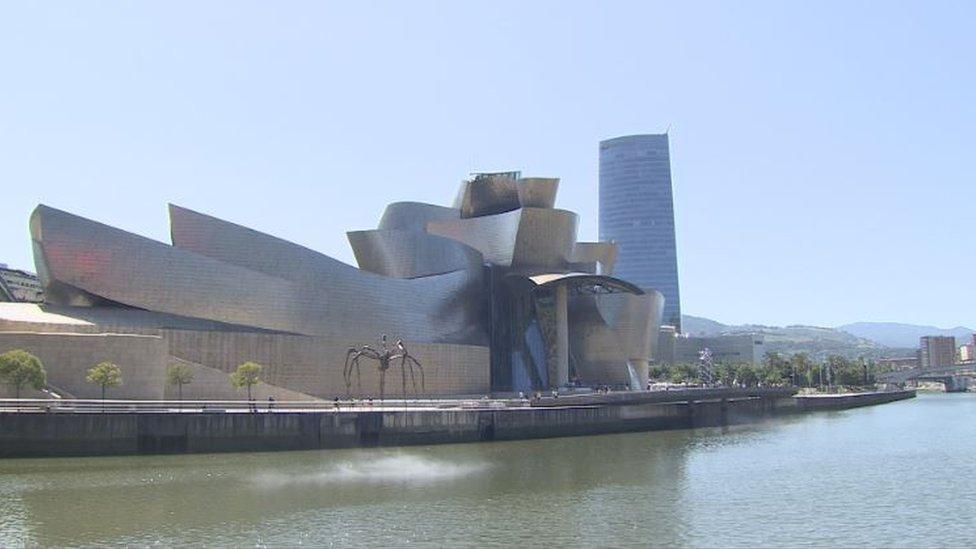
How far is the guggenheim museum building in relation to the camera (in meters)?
42.9

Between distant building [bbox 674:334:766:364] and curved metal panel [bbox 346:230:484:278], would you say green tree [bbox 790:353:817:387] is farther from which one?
curved metal panel [bbox 346:230:484:278]

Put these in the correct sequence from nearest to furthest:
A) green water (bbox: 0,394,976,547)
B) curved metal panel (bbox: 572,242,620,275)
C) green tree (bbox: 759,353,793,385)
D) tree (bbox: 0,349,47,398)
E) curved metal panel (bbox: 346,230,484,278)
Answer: green water (bbox: 0,394,976,547) → tree (bbox: 0,349,47,398) → curved metal panel (bbox: 346,230,484,278) → curved metal panel (bbox: 572,242,620,275) → green tree (bbox: 759,353,793,385)

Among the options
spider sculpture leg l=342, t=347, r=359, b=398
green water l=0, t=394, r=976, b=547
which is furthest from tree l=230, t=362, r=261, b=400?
spider sculpture leg l=342, t=347, r=359, b=398

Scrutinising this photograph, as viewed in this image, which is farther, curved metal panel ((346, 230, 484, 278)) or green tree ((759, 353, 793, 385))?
green tree ((759, 353, 793, 385))

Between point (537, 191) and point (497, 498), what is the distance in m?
48.1

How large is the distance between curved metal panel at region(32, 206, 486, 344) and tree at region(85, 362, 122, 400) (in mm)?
8180

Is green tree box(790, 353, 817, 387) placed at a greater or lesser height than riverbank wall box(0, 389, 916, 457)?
greater

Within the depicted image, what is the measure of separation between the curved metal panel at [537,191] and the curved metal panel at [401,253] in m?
9.40

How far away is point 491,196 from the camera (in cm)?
7138

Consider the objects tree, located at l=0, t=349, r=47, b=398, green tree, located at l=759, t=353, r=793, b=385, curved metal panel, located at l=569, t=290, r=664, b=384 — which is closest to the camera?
tree, located at l=0, t=349, r=47, b=398

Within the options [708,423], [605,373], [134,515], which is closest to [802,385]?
[605,373]

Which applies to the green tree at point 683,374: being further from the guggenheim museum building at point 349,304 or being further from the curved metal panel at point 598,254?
the guggenheim museum building at point 349,304

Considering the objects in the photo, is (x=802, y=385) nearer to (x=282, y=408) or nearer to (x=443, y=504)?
(x=282, y=408)

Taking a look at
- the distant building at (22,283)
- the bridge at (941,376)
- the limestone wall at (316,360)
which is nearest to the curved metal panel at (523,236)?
the limestone wall at (316,360)
